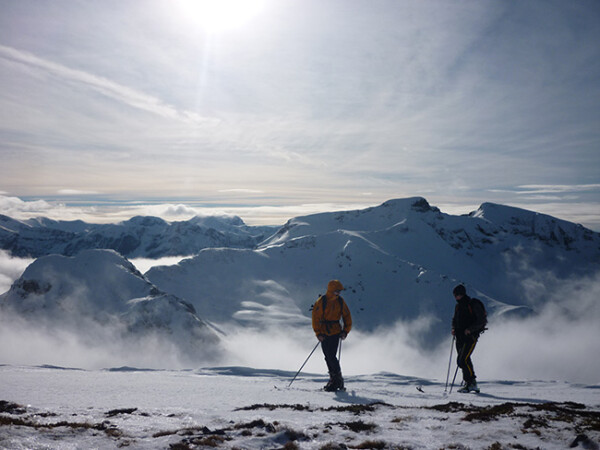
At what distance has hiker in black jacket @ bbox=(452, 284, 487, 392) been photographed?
38.3 ft

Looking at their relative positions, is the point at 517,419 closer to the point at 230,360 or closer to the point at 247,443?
the point at 247,443

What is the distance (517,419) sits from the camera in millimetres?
6812

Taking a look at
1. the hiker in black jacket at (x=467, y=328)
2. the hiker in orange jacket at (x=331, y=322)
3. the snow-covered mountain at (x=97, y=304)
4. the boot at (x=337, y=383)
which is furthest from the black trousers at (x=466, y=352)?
the snow-covered mountain at (x=97, y=304)

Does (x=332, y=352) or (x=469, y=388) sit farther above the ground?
(x=332, y=352)

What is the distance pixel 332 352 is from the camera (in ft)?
38.6

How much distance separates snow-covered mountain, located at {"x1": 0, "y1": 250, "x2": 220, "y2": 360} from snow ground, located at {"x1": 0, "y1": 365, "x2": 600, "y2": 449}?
101858 mm

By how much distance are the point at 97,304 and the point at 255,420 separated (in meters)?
109

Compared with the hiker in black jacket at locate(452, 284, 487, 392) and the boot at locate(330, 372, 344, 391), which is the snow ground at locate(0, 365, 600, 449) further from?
the hiker in black jacket at locate(452, 284, 487, 392)

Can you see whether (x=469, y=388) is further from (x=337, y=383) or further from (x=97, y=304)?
(x=97, y=304)

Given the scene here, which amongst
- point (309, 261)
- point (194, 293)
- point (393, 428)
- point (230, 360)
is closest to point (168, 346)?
point (230, 360)

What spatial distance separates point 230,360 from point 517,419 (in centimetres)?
11621

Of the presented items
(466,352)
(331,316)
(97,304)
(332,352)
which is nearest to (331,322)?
(331,316)

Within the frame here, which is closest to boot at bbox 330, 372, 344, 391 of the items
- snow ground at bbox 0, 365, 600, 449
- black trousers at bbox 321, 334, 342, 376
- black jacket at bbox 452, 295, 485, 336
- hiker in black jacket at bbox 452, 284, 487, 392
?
black trousers at bbox 321, 334, 342, 376

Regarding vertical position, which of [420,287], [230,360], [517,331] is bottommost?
[230,360]
